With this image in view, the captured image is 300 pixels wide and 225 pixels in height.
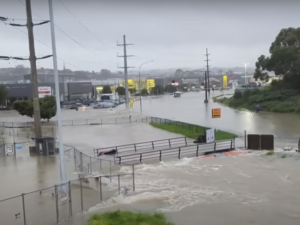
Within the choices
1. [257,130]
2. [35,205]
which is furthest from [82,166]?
[257,130]

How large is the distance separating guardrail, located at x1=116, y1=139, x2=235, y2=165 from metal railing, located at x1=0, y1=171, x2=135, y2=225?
231 inches

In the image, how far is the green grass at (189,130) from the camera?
2998cm

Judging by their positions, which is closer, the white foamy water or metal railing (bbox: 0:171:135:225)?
metal railing (bbox: 0:171:135:225)

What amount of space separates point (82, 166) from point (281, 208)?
8.30 metres

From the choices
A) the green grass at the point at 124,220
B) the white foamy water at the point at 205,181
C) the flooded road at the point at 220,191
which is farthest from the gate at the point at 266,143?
the green grass at the point at 124,220

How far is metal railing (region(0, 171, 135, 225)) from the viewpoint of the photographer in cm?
1156

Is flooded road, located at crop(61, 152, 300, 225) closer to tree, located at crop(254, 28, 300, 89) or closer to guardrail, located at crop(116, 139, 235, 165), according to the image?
guardrail, located at crop(116, 139, 235, 165)

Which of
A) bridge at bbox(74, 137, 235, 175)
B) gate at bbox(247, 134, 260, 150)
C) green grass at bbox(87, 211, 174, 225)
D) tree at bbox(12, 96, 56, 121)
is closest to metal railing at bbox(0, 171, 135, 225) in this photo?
green grass at bbox(87, 211, 174, 225)

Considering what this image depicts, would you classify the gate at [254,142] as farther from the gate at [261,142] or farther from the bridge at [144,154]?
the bridge at [144,154]

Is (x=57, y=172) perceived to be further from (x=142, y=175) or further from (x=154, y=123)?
(x=154, y=123)

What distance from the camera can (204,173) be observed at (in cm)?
1869

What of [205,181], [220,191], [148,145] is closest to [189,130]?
[148,145]

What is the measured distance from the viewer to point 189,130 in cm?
3356

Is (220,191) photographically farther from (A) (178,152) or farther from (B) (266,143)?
(B) (266,143)
